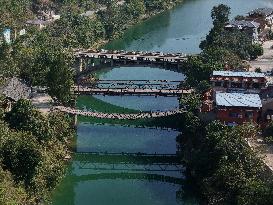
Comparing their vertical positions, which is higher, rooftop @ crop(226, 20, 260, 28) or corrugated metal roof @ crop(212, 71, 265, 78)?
rooftop @ crop(226, 20, 260, 28)

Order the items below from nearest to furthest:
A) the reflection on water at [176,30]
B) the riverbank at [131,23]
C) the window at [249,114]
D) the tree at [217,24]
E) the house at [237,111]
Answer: the house at [237,111], the window at [249,114], the tree at [217,24], the riverbank at [131,23], the reflection on water at [176,30]

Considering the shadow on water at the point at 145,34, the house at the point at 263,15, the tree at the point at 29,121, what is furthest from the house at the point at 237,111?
the shadow on water at the point at 145,34

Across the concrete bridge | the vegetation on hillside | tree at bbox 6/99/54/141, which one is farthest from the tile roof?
the vegetation on hillside

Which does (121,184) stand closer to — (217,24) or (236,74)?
(236,74)

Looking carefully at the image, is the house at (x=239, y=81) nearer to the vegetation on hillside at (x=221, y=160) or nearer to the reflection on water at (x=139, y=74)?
the vegetation on hillside at (x=221, y=160)

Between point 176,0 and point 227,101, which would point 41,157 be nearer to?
point 227,101

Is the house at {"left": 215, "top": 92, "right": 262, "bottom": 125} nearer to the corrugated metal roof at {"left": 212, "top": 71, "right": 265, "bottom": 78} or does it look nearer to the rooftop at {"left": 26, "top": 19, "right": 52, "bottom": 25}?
the corrugated metal roof at {"left": 212, "top": 71, "right": 265, "bottom": 78}

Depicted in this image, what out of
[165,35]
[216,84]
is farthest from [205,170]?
[165,35]
